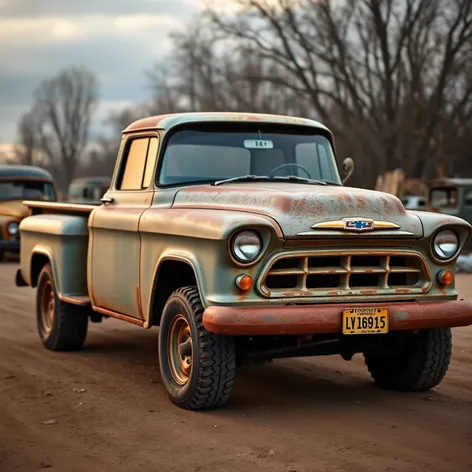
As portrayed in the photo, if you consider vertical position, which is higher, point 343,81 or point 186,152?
point 343,81

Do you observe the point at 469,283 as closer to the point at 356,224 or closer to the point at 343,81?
the point at 356,224

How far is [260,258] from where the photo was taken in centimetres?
604

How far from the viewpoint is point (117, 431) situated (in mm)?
5848

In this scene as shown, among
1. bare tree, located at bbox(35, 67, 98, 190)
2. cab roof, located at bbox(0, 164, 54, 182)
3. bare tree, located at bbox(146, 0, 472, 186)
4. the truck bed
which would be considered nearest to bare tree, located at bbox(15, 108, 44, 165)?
bare tree, located at bbox(35, 67, 98, 190)

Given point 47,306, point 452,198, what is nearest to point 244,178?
point 47,306

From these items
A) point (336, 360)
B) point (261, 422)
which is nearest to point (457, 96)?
point (336, 360)

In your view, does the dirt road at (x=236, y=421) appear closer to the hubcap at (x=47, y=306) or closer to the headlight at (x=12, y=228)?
the hubcap at (x=47, y=306)

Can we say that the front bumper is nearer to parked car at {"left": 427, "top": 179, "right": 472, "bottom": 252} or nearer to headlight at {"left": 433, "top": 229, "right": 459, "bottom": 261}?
parked car at {"left": 427, "top": 179, "right": 472, "bottom": 252}

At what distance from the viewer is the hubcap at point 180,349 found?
21.4 feet

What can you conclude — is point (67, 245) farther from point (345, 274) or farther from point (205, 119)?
point (345, 274)

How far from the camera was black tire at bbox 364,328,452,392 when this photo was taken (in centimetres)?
688

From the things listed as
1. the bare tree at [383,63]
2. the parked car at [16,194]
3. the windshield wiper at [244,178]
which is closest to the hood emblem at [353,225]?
the windshield wiper at [244,178]

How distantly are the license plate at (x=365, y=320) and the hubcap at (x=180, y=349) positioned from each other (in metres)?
1.00

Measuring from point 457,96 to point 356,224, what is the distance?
35.0m
